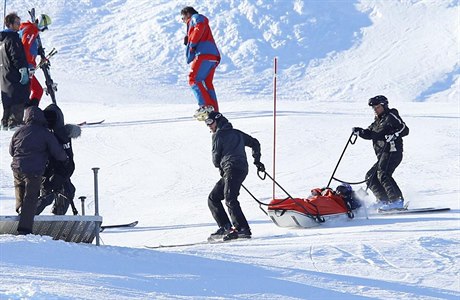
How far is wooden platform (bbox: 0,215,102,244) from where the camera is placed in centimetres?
1047

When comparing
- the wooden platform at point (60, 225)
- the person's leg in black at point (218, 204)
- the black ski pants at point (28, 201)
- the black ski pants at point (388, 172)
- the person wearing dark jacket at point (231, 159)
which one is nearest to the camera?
the black ski pants at point (28, 201)

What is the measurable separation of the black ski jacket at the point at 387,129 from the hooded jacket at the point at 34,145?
3878 millimetres

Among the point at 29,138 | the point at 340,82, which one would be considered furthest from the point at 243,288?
the point at 340,82

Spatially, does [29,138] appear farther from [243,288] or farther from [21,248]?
[243,288]

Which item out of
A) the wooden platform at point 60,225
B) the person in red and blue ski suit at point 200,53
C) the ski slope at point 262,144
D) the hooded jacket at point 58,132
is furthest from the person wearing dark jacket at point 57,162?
the person in red and blue ski suit at point 200,53

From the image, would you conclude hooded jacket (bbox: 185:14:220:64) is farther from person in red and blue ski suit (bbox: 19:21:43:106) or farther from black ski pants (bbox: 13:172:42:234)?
black ski pants (bbox: 13:172:42:234)

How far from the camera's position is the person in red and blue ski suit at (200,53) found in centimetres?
1476

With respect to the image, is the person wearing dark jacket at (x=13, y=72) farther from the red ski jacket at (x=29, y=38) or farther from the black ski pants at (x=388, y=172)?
the black ski pants at (x=388, y=172)

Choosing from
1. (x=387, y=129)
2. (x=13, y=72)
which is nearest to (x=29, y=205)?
(x=387, y=129)

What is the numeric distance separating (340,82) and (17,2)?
1128 centimetres

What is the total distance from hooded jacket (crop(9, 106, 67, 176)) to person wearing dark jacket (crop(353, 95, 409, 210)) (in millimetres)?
3787

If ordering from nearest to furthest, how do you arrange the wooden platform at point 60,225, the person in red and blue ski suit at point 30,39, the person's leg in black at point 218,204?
the wooden platform at point 60,225 < the person's leg in black at point 218,204 < the person in red and blue ski suit at point 30,39

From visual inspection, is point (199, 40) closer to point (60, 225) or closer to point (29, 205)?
point (60, 225)

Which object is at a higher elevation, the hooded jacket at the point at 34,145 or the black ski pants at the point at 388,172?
the hooded jacket at the point at 34,145
